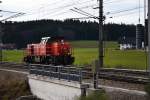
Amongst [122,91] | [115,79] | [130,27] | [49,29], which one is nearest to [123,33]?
[130,27]

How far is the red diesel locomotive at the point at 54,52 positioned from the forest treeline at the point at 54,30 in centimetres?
4688

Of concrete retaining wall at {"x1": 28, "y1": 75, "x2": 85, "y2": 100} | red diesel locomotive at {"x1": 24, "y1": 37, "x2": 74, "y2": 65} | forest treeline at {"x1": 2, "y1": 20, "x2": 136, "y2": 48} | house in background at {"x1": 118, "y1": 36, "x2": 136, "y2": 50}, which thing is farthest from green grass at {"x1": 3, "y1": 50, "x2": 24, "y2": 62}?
concrete retaining wall at {"x1": 28, "y1": 75, "x2": 85, "y2": 100}

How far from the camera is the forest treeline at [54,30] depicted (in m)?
98.0

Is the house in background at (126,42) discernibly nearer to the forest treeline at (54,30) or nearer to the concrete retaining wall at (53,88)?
the forest treeline at (54,30)

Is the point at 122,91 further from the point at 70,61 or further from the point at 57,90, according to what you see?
the point at 70,61

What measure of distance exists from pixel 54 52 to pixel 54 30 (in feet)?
175

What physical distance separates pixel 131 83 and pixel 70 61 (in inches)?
673

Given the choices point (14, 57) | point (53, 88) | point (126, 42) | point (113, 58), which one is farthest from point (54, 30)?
point (53, 88)

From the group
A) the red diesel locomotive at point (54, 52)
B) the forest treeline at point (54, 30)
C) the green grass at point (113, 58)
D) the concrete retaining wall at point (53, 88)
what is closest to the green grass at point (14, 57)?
the green grass at point (113, 58)

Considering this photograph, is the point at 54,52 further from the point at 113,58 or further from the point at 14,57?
the point at 14,57

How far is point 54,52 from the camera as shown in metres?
44.0

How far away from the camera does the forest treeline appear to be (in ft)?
322

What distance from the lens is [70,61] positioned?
43562mm

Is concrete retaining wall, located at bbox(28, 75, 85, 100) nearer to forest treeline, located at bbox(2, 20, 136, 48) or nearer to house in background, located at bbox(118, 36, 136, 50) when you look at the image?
forest treeline, located at bbox(2, 20, 136, 48)
